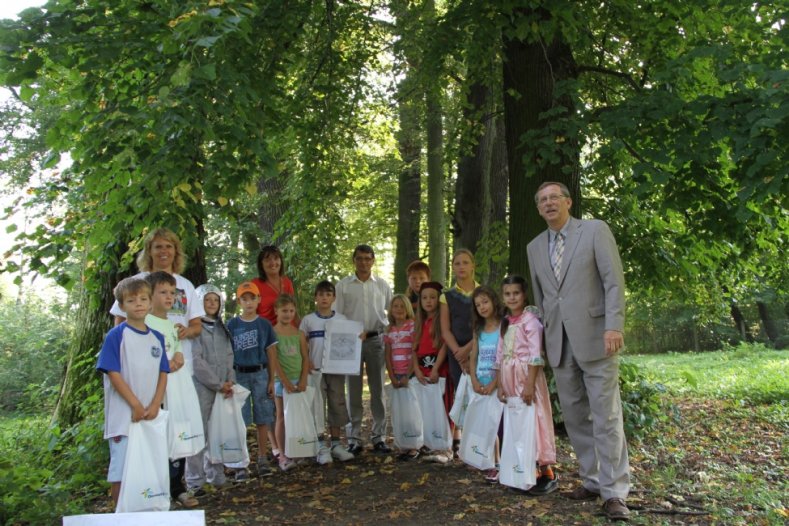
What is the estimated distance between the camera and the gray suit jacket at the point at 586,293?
461 centimetres

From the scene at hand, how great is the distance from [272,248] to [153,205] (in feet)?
6.87

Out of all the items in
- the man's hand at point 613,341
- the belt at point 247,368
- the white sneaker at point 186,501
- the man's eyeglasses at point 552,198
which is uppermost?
the man's eyeglasses at point 552,198

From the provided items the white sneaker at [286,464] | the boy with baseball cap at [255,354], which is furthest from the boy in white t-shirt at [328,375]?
the boy with baseball cap at [255,354]

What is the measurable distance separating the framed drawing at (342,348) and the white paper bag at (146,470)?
2401mm

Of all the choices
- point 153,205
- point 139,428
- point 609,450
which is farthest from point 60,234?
point 609,450

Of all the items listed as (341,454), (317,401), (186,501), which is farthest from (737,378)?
(186,501)

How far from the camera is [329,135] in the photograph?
8984 millimetres

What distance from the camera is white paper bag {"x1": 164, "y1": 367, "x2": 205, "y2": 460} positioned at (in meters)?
4.65

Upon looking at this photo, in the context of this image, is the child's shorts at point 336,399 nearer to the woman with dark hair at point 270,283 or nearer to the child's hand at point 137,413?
the woman with dark hair at point 270,283

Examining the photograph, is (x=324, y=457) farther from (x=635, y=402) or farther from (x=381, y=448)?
(x=635, y=402)

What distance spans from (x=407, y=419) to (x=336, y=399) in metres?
0.75

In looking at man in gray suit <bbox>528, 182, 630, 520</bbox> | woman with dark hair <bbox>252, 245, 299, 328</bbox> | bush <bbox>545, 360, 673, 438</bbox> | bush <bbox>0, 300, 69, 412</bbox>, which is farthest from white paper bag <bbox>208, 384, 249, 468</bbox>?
bush <bbox>0, 300, 69, 412</bbox>

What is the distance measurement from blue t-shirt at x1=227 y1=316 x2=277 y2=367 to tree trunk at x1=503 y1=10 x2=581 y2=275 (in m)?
2.65

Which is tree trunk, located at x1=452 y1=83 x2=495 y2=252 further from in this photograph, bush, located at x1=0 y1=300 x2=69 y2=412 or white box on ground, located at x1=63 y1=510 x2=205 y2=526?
white box on ground, located at x1=63 y1=510 x2=205 y2=526
